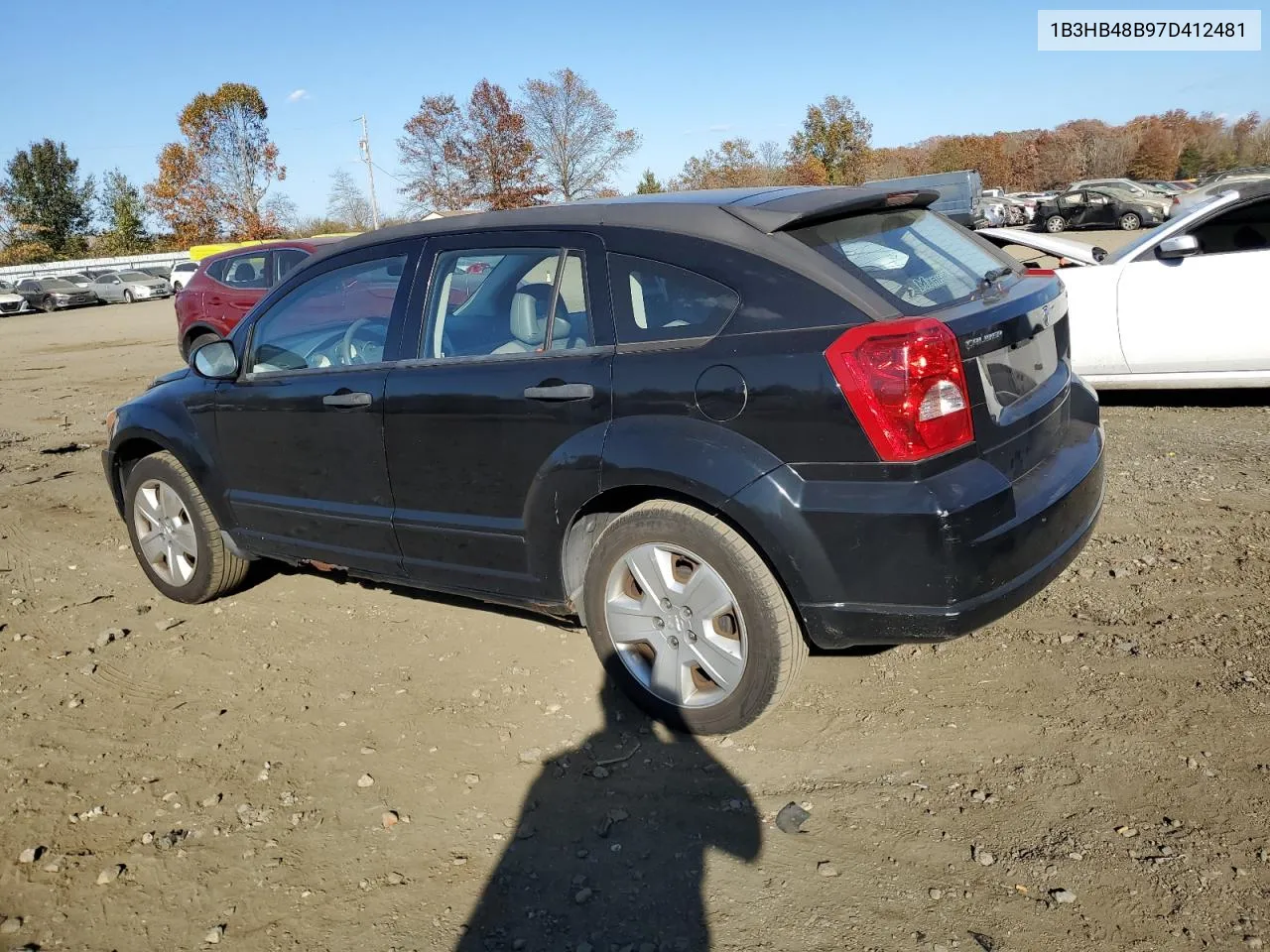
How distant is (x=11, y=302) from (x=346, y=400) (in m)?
37.7

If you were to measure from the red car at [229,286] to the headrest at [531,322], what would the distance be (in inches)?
359

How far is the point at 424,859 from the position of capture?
291 centimetres

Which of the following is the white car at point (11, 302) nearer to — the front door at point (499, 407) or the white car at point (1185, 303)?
the white car at point (1185, 303)

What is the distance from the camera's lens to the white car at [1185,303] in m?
6.47

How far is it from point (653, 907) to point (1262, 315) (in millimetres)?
5821

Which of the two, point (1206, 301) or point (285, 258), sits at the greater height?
point (285, 258)

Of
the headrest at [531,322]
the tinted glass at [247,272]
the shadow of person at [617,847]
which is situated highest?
the tinted glass at [247,272]

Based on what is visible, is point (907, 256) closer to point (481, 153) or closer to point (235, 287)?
point (235, 287)

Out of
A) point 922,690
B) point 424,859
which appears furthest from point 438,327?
point 922,690

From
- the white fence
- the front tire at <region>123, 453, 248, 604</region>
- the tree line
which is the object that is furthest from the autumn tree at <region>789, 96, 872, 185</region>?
the front tire at <region>123, 453, 248, 604</region>

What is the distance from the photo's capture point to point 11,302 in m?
35.2

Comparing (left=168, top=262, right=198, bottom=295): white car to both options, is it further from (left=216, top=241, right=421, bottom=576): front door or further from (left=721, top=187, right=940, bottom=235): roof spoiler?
(left=721, top=187, right=940, bottom=235): roof spoiler

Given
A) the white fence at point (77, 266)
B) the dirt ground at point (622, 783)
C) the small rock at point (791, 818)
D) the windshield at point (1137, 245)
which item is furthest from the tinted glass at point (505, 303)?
the white fence at point (77, 266)

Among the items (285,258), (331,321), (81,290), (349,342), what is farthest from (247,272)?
(81,290)
